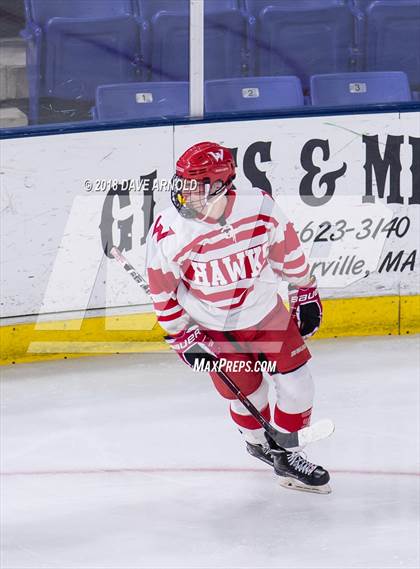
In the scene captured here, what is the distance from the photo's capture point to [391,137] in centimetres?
507

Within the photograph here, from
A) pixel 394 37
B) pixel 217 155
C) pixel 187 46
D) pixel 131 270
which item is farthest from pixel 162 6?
pixel 217 155

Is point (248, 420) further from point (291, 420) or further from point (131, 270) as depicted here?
point (131, 270)

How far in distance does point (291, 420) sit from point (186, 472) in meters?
0.47

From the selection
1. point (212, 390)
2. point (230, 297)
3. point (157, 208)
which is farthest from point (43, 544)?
point (157, 208)

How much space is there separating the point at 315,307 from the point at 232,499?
2.12ft

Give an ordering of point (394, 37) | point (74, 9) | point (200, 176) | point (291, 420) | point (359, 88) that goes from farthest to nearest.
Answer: point (394, 37) < point (359, 88) < point (74, 9) < point (291, 420) < point (200, 176)

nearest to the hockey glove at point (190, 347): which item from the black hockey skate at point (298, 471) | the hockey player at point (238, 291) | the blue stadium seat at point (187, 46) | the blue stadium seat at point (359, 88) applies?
the hockey player at point (238, 291)

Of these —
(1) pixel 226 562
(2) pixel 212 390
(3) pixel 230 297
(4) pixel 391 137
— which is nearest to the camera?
(1) pixel 226 562

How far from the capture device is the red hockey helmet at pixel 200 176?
3410 millimetres

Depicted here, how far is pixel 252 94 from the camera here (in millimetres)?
5141

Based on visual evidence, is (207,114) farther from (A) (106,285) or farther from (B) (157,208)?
(A) (106,285)

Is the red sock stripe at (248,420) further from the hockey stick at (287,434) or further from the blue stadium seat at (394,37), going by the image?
the blue stadium seat at (394,37)

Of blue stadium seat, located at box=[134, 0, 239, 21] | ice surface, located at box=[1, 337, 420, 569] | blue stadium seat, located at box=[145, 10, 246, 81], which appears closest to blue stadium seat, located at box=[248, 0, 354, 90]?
blue stadium seat, located at box=[145, 10, 246, 81]

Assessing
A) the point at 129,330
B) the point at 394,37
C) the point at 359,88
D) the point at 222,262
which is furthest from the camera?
the point at 394,37
